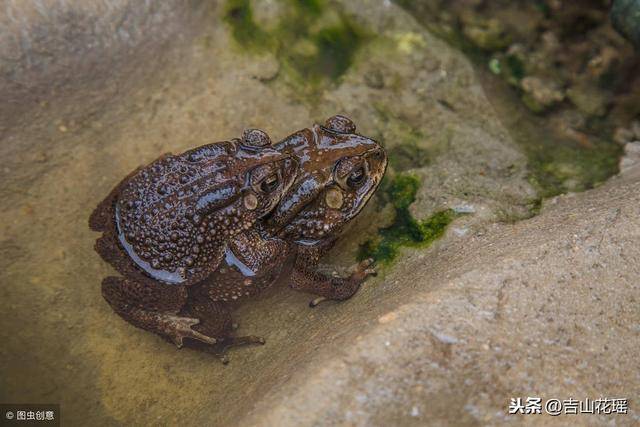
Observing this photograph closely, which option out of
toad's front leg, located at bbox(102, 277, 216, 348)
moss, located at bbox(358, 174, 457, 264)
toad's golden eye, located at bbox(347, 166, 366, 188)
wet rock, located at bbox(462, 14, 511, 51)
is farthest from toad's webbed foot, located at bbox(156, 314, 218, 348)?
wet rock, located at bbox(462, 14, 511, 51)

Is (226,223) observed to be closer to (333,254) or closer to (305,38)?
(333,254)

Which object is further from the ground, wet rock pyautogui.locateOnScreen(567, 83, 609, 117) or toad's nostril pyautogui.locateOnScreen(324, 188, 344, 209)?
wet rock pyautogui.locateOnScreen(567, 83, 609, 117)

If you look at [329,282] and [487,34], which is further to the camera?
[487,34]

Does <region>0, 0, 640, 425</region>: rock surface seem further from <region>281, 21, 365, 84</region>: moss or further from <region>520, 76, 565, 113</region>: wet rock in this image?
<region>520, 76, 565, 113</region>: wet rock

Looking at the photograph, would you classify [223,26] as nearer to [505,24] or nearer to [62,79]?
[62,79]

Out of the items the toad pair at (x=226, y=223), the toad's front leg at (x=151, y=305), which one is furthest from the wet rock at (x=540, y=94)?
the toad's front leg at (x=151, y=305)

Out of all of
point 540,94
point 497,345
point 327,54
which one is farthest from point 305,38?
point 497,345
